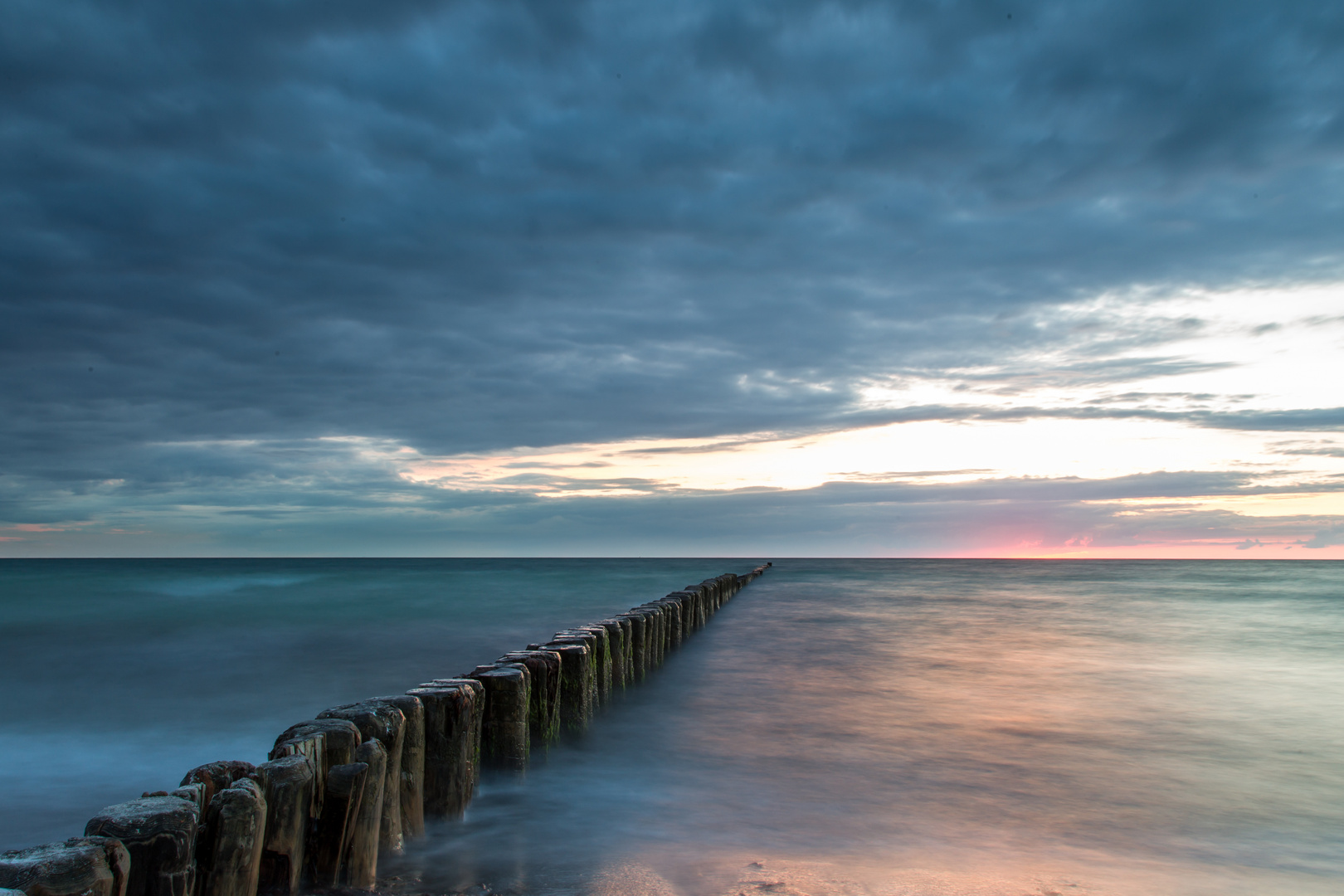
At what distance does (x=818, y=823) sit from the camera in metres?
4.34

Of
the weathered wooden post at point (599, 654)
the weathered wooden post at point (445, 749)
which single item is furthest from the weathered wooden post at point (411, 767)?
the weathered wooden post at point (599, 654)

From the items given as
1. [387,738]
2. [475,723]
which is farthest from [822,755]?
[387,738]

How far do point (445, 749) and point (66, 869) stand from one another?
6.99ft

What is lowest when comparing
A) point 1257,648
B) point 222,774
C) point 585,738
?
point 1257,648

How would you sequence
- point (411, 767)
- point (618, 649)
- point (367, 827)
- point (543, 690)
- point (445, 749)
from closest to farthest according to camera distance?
point (367, 827)
point (411, 767)
point (445, 749)
point (543, 690)
point (618, 649)

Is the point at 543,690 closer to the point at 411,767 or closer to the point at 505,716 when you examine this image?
the point at 505,716

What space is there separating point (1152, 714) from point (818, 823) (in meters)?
4.91

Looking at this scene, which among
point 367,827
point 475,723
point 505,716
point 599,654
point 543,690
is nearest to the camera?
point 367,827

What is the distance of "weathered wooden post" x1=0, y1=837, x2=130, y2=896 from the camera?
1.94 meters

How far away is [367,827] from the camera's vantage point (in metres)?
3.10

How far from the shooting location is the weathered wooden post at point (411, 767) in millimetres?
3801

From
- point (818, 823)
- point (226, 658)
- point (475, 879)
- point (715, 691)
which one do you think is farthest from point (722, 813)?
point (226, 658)

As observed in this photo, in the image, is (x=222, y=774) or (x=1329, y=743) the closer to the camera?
(x=222, y=774)

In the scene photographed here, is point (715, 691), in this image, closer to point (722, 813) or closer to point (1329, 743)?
point (722, 813)
